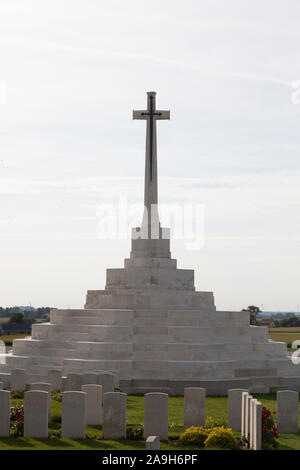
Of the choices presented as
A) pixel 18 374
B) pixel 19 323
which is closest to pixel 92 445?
pixel 18 374

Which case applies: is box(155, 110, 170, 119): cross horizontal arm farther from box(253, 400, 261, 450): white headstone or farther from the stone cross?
box(253, 400, 261, 450): white headstone

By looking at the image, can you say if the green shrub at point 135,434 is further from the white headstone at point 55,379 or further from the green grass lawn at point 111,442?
the white headstone at point 55,379

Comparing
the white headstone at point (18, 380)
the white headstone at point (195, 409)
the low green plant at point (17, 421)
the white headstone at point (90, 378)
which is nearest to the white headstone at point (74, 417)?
the low green plant at point (17, 421)

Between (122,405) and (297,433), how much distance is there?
454cm

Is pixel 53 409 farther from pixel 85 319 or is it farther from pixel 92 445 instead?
pixel 85 319

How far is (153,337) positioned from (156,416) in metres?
9.75

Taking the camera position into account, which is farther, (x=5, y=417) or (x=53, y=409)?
(x=53, y=409)

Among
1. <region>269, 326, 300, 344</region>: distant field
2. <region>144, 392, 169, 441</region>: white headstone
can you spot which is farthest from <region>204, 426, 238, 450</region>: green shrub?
<region>269, 326, 300, 344</region>: distant field

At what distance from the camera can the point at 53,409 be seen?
68.2 ft

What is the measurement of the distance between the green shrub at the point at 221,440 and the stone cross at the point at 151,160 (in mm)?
15786

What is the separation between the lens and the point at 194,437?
16500mm

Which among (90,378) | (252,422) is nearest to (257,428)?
(252,422)

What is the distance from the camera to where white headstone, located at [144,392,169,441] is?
17078 mm

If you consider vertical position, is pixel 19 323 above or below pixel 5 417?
above
